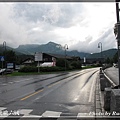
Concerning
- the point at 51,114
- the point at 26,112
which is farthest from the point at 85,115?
the point at 26,112

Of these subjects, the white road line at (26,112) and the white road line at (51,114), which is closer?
the white road line at (26,112)

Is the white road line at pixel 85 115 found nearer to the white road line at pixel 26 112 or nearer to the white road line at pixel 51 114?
the white road line at pixel 51 114

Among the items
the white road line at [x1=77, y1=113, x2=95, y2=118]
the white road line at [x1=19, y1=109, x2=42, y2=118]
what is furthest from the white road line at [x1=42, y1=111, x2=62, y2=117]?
the white road line at [x1=77, y1=113, x2=95, y2=118]

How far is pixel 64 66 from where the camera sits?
201 ft

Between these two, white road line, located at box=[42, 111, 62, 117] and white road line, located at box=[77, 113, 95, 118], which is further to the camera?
white road line, located at box=[42, 111, 62, 117]

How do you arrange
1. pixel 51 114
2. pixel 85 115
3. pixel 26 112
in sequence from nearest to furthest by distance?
pixel 85 115
pixel 51 114
pixel 26 112

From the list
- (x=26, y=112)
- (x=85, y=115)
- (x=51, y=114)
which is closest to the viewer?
(x=85, y=115)

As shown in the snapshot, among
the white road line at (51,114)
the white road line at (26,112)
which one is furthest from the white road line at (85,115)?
the white road line at (26,112)

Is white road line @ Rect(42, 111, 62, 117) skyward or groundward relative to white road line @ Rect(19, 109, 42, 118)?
groundward

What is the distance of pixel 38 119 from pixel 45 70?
45.1 metres

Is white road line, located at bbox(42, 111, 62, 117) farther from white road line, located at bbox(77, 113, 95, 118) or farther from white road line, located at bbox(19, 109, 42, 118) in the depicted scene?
white road line, located at bbox(77, 113, 95, 118)

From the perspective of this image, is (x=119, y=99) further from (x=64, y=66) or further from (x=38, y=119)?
(x=64, y=66)

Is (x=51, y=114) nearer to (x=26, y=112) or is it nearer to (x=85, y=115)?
(x=26, y=112)

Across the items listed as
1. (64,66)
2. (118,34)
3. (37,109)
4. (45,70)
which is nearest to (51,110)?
(37,109)
